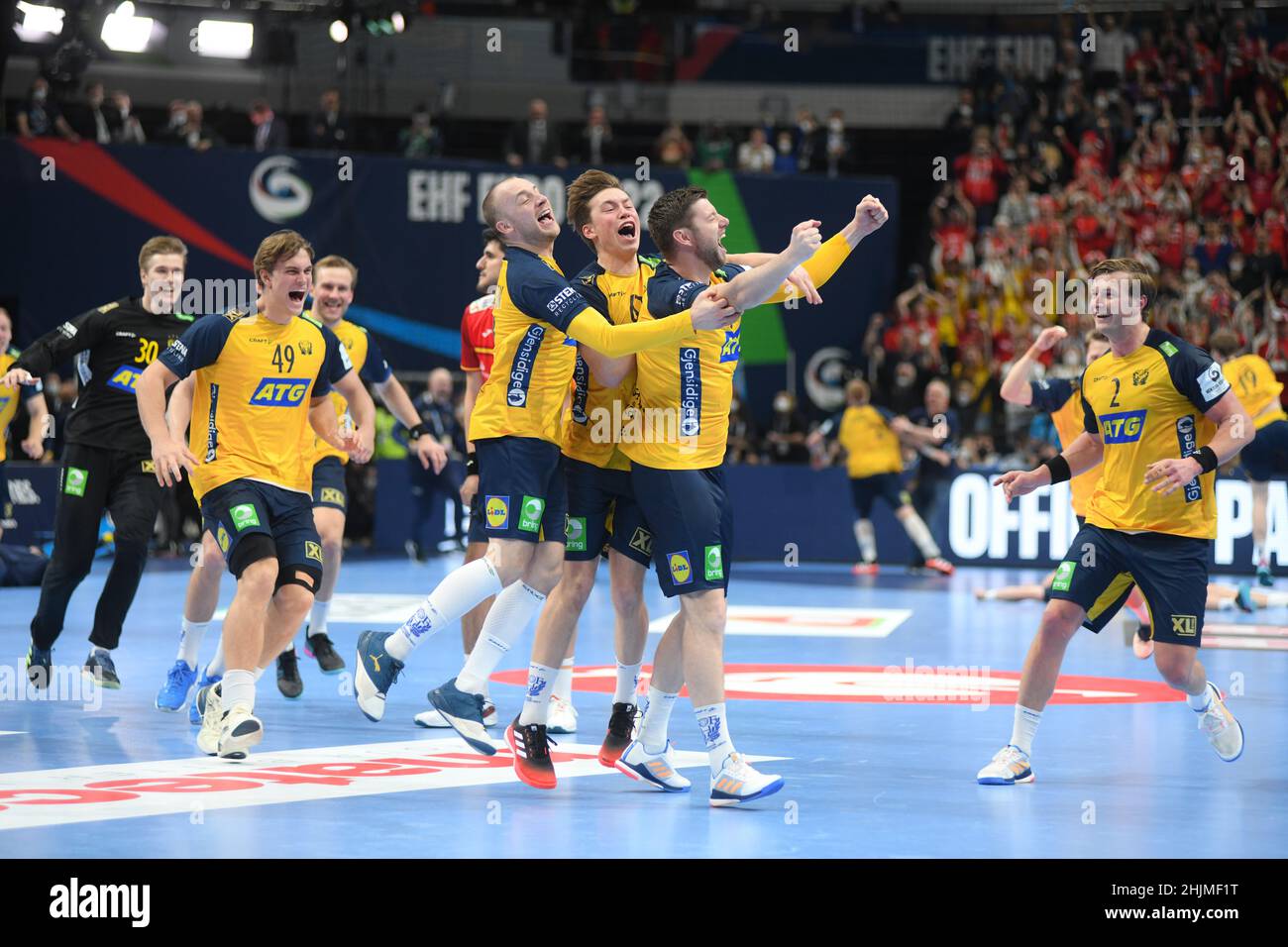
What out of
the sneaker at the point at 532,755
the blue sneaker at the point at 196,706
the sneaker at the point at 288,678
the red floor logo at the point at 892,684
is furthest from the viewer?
the red floor logo at the point at 892,684

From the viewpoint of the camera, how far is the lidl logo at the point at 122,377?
370 inches

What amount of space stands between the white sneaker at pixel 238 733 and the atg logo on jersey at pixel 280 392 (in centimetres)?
142

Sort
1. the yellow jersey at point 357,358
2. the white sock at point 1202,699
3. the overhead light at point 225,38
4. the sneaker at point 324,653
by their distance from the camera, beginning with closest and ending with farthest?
the white sock at point 1202,699 → the yellow jersey at point 357,358 → the sneaker at point 324,653 → the overhead light at point 225,38

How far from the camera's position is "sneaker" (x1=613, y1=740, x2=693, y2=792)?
6.78m

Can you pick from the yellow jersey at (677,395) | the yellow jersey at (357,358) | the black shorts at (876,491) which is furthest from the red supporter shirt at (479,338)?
the black shorts at (876,491)

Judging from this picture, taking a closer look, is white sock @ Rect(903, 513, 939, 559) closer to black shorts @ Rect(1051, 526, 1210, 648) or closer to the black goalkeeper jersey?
the black goalkeeper jersey

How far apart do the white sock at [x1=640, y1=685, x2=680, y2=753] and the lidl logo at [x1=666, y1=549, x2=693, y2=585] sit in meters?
0.61

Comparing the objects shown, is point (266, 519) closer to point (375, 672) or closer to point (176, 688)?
point (375, 672)

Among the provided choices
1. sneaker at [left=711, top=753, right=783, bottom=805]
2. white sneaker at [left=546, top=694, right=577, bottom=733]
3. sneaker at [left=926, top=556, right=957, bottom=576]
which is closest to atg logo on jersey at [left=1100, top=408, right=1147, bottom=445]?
sneaker at [left=711, top=753, right=783, bottom=805]

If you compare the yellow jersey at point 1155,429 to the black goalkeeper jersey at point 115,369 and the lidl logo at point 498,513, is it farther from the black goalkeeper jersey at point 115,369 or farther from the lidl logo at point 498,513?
the black goalkeeper jersey at point 115,369

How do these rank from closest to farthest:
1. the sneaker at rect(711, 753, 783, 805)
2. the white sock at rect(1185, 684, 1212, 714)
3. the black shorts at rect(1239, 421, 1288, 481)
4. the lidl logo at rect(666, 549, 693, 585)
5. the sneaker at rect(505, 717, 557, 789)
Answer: the sneaker at rect(711, 753, 783, 805) → the lidl logo at rect(666, 549, 693, 585) → the sneaker at rect(505, 717, 557, 789) → the white sock at rect(1185, 684, 1212, 714) → the black shorts at rect(1239, 421, 1288, 481)
